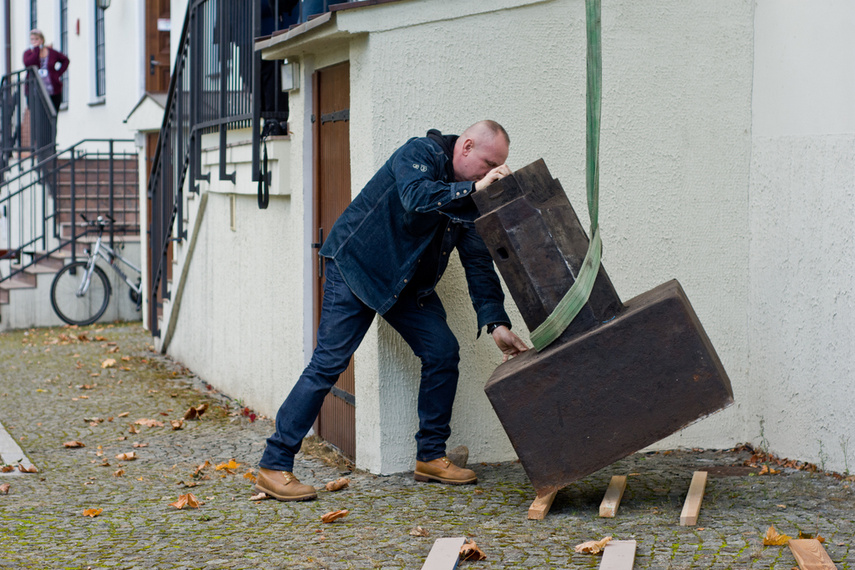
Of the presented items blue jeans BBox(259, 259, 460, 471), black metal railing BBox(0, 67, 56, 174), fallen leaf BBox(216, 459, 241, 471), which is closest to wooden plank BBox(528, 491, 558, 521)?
blue jeans BBox(259, 259, 460, 471)

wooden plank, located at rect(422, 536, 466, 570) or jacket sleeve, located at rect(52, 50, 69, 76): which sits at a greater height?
jacket sleeve, located at rect(52, 50, 69, 76)

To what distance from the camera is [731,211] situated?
586 centimetres

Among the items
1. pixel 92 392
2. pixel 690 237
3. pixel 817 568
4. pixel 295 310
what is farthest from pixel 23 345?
pixel 817 568

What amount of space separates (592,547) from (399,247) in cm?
165

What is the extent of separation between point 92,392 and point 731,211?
5111 millimetres

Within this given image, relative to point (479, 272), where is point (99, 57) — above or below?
above

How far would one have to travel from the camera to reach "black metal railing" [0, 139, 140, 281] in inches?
530

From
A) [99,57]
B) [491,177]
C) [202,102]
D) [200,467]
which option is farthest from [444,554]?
[99,57]

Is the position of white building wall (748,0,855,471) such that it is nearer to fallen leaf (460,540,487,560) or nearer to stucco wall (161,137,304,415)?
fallen leaf (460,540,487,560)

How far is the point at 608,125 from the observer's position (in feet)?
18.8

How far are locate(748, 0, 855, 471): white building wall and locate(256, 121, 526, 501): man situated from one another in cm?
159

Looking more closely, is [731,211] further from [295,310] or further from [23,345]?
[23,345]

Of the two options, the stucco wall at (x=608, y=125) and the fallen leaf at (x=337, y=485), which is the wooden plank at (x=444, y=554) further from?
the stucco wall at (x=608, y=125)

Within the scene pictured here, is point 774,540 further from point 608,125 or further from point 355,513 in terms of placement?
point 608,125
